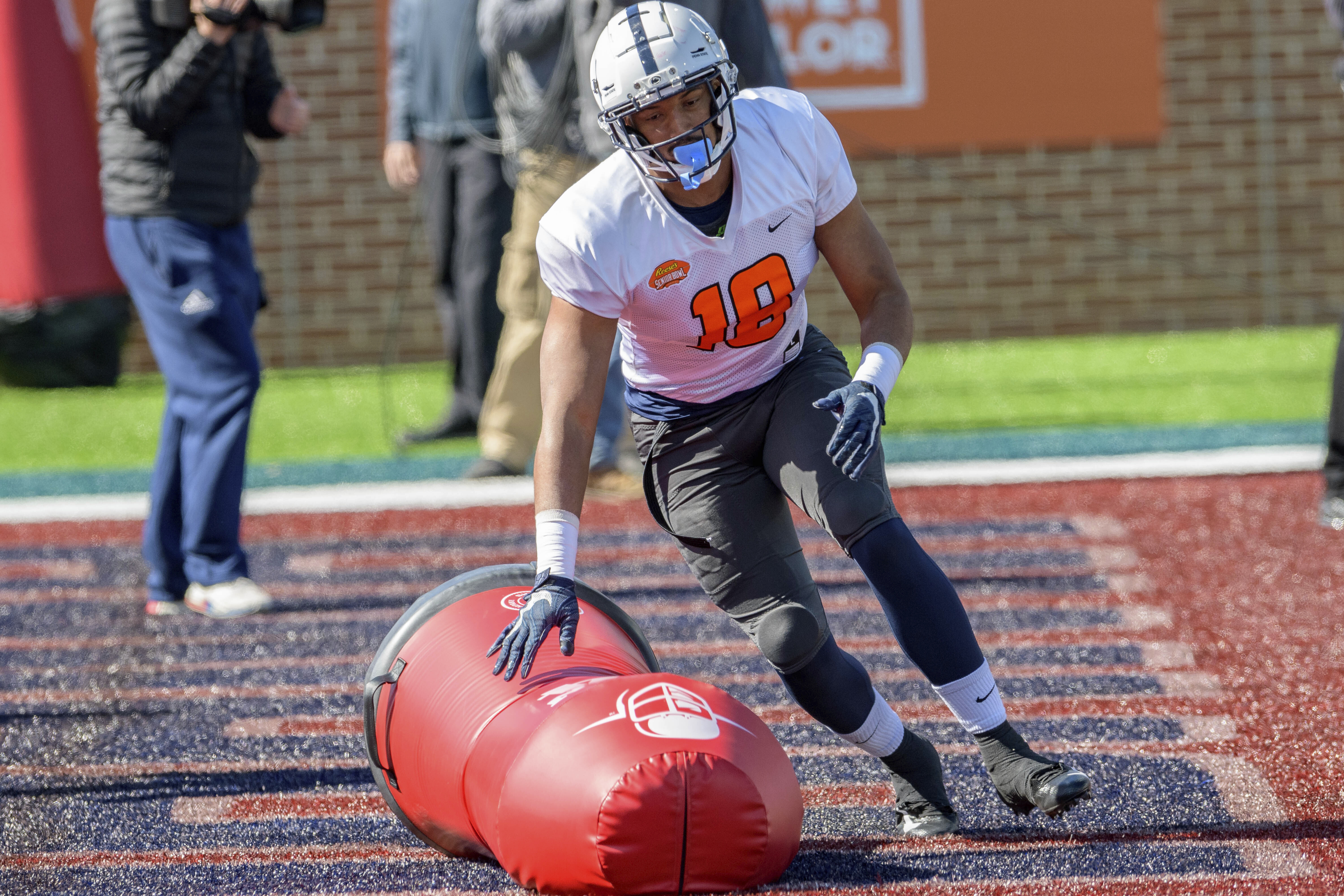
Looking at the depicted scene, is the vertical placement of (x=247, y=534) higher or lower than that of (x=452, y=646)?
lower

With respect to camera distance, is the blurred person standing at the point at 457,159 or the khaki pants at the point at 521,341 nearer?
the khaki pants at the point at 521,341

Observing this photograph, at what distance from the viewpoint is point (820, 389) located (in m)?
3.11

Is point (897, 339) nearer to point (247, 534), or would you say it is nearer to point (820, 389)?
point (820, 389)

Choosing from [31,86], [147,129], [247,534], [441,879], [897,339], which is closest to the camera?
[441,879]

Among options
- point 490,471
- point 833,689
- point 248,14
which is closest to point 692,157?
Answer: point 833,689

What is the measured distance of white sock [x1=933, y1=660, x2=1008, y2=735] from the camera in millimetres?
2900

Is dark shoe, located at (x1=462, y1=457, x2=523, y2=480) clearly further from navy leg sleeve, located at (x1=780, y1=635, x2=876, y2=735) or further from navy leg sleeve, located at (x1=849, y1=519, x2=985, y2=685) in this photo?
navy leg sleeve, located at (x1=849, y1=519, x2=985, y2=685)

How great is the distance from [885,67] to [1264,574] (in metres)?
5.87

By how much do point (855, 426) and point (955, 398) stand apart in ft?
19.0

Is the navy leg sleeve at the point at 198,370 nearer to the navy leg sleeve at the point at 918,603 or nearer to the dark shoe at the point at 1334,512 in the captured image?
the navy leg sleeve at the point at 918,603

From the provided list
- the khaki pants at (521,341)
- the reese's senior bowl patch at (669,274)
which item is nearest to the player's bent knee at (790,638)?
the reese's senior bowl patch at (669,274)

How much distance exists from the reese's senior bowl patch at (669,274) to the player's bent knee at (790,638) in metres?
0.64

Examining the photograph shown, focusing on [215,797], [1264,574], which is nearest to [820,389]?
[215,797]

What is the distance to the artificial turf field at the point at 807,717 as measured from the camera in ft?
9.61
